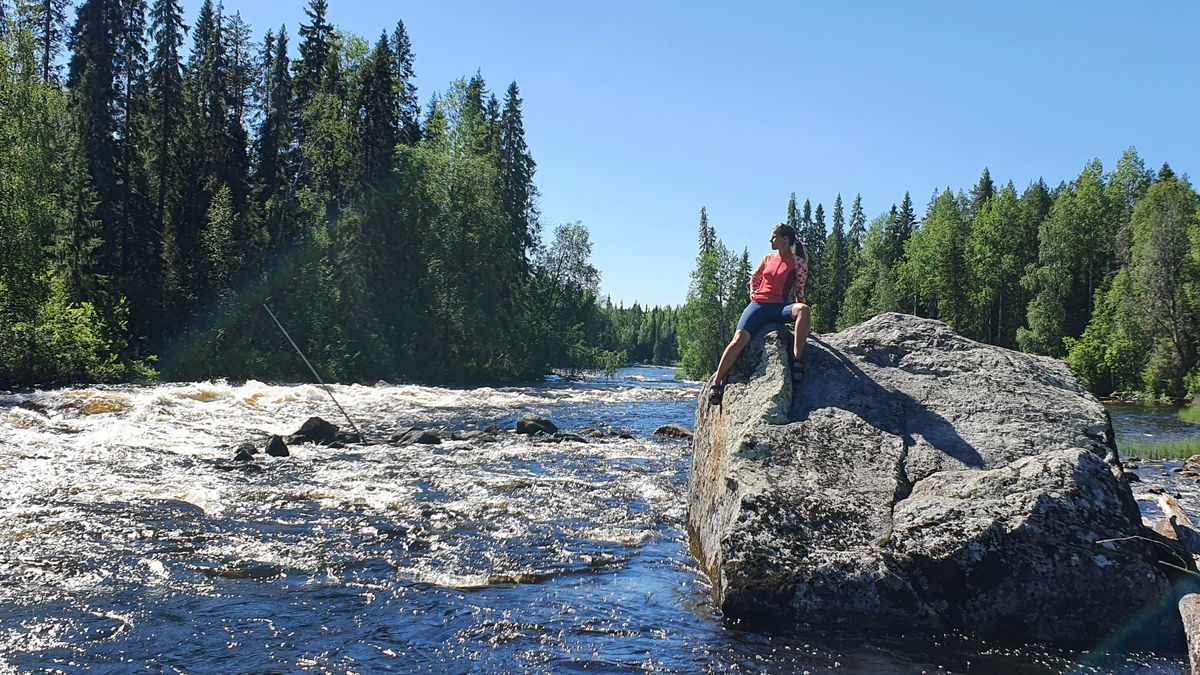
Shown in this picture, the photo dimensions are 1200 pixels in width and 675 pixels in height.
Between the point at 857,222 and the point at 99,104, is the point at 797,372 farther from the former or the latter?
the point at 857,222

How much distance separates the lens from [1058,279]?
61.2 metres

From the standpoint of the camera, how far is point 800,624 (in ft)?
19.1

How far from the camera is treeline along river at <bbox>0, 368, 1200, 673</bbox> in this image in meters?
5.32

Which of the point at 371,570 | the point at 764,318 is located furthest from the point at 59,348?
the point at 764,318

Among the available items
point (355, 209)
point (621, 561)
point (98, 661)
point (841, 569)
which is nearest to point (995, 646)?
point (841, 569)

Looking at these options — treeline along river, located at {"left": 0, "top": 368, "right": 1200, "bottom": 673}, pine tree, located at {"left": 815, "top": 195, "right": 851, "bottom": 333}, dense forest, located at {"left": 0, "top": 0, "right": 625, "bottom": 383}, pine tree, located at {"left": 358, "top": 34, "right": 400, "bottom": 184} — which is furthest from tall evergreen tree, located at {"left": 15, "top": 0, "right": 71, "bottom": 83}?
pine tree, located at {"left": 815, "top": 195, "right": 851, "bottom": 333}

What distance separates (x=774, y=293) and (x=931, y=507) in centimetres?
350

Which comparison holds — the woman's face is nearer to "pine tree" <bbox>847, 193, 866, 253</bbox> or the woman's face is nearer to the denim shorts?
the denim shorts

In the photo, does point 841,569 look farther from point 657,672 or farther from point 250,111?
point 250,111

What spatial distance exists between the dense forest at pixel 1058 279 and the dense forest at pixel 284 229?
289 millimetres

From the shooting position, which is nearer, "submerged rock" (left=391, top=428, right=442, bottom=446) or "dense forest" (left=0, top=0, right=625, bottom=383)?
"submerged rock" (left=391, top=428, right=442, bottom=446)

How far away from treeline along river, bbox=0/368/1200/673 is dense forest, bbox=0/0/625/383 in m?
20.2

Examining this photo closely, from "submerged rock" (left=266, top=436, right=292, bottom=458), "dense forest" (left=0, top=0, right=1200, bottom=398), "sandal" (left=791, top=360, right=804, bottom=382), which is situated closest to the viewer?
"sandal" (left=791, top=360, right=804, bottom=382)

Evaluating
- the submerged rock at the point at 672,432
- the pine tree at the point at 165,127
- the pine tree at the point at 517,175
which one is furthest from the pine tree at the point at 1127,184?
the pine tree at the point at 165,127
